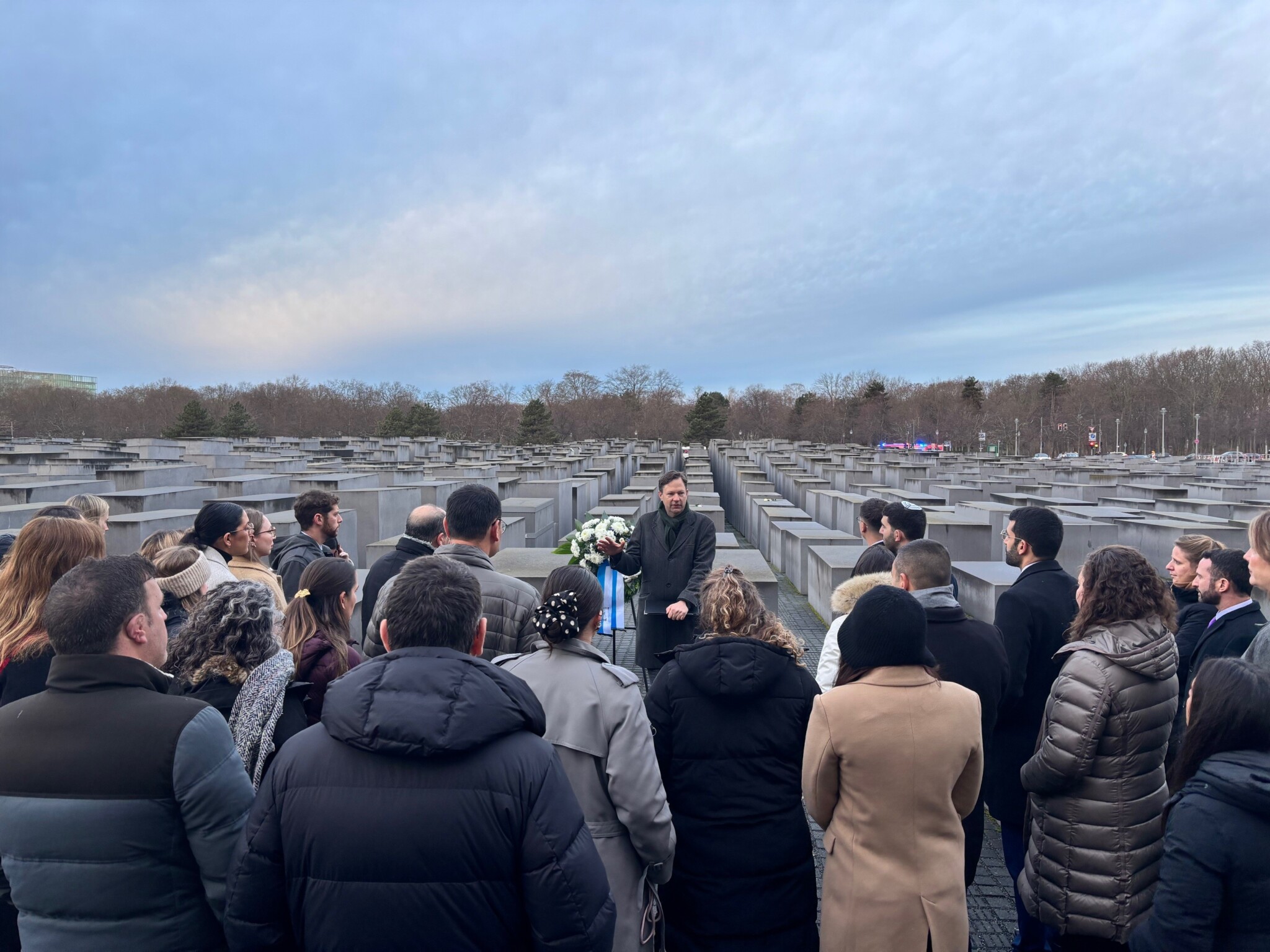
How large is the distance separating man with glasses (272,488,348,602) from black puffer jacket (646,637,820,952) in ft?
10.5

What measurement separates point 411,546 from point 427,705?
10.3 ft

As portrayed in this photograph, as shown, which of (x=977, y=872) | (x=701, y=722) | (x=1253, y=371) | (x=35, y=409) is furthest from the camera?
(x=1253, y=371)

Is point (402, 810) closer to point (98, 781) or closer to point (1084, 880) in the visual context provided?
point (98, 781)

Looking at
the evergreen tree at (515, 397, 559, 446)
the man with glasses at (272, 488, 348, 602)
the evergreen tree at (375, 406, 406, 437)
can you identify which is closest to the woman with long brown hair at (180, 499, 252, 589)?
the man with glasses at (272, 488, 348, 602)

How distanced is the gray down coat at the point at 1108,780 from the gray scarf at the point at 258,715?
2.95 m

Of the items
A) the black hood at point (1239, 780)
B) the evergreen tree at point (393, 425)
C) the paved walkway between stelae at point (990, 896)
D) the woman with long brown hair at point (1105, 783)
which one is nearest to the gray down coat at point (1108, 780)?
the woman with long brown hair at point (1105, 783)

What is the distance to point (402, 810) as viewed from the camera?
5.63ft

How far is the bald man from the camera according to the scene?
15.1 ft

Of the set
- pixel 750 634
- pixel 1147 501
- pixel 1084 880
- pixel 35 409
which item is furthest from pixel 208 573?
pixel 35 409

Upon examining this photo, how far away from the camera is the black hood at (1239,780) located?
6.37 feet

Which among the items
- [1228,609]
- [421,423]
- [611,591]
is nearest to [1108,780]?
[1228,609]

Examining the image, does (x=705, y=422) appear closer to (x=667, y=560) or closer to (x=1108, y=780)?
(x=667, y=560)

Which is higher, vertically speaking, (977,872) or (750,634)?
(750,634)

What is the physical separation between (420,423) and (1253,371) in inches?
3665
